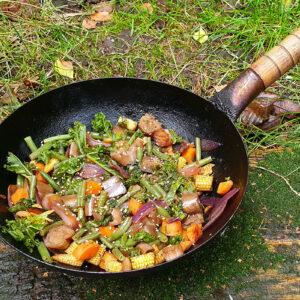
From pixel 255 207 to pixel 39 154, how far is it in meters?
1.77

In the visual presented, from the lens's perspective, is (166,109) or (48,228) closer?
(48,228)

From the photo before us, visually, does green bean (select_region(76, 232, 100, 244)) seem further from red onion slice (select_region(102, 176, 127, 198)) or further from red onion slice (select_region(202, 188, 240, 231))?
red onion slice (select_region(202, 188, 240, 231))

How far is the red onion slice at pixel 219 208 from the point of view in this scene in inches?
95.8

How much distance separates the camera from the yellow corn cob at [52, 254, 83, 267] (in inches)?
87.1

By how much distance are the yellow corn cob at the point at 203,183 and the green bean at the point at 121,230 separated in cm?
57

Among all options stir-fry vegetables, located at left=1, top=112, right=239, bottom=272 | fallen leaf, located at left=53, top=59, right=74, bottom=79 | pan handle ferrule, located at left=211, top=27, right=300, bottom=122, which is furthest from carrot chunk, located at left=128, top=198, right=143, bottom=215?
fallen leaf, located at left=53, top=59, right=74, bottom=79

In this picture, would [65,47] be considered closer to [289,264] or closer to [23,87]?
[23,87]

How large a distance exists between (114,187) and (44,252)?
2.15 ft

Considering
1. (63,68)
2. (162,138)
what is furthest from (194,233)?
(63,68)

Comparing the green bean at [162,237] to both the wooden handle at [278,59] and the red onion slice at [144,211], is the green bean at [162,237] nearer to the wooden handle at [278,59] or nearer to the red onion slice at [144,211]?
the red onion slice at [144,211]

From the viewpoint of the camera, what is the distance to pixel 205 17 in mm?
4445

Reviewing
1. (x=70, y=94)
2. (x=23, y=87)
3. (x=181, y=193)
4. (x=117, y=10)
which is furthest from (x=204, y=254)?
(x=117, y=10)

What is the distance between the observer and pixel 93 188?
2686 mm

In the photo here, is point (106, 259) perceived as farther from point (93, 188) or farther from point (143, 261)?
point (93, 188)
